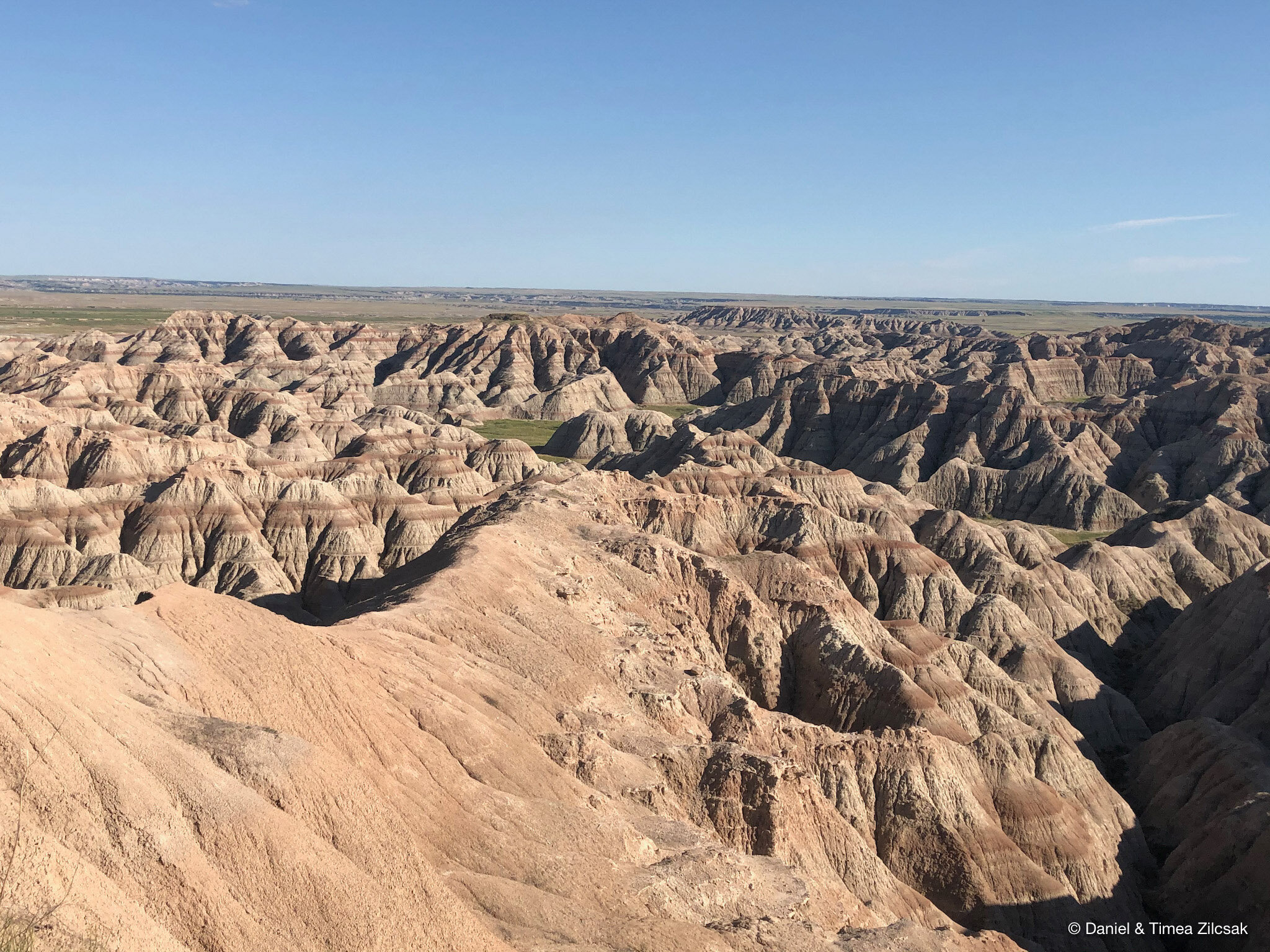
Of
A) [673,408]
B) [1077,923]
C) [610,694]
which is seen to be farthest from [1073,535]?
[673,408]

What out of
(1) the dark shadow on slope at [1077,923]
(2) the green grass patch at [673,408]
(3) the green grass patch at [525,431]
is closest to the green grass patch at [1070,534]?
(1) the dark shadow on slope at [1077,923]

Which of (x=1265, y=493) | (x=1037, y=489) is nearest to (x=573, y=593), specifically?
(x=1037, y=489)

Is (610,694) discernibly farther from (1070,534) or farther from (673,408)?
(673,408)

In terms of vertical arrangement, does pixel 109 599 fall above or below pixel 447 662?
below

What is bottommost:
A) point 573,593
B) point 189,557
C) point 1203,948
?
point 1203,948

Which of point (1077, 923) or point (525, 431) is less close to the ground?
point (525, 431)

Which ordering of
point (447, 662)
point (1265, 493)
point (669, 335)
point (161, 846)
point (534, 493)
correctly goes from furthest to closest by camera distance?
point (669, 335), point (1265, 493), point (534, 493), point (447, 662), point (161, 846)

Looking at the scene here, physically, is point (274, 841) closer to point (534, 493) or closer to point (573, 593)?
point (573, 593)

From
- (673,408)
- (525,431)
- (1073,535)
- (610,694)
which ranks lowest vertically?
(1073,535)
